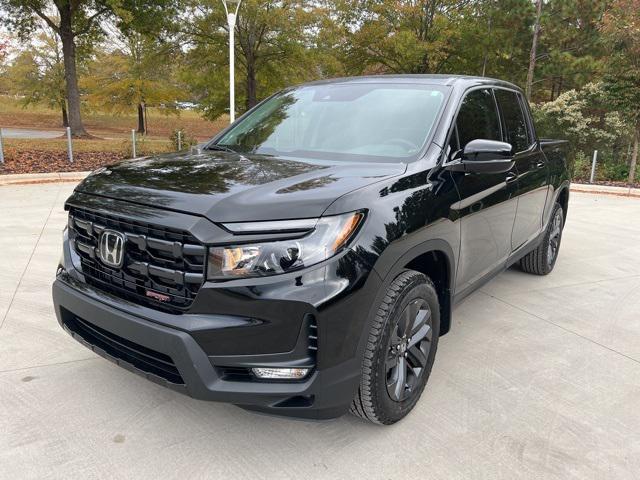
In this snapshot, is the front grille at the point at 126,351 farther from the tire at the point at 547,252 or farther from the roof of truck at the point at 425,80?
the tire at the point at 547,252

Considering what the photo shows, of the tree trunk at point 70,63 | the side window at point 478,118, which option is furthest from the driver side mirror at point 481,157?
the tree trunk at point 70,63

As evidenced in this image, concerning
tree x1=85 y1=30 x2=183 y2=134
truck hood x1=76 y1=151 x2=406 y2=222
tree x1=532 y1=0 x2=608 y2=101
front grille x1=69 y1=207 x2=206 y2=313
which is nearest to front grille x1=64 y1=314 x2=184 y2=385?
front grille x1=69 y1=207 x2=206 y2=313

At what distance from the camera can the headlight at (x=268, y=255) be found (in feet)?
6.76

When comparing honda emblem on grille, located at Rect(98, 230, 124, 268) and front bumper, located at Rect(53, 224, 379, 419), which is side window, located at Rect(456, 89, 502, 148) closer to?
front bumper, located at Rect(53, 224, 379, 419)

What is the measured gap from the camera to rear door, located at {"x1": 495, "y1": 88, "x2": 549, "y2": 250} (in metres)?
3.96

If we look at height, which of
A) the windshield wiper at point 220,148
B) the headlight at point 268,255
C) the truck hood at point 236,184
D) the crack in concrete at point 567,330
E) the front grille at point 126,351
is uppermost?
the windshield wiper at point 220,148

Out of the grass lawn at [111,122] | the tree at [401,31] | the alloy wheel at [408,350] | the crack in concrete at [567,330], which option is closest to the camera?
the alloy wheel at [408,350]

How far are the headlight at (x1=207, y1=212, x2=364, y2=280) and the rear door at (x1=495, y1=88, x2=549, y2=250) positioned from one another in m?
2.32

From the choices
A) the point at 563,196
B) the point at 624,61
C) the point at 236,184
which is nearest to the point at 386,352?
the point at 236,184

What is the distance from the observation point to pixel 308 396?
2102mm

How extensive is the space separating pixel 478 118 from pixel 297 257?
2020 millimetres

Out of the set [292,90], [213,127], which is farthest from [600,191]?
[213,127]

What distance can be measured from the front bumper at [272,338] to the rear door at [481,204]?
1.12 meters

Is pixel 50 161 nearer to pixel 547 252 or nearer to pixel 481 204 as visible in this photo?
pixel 547 252
